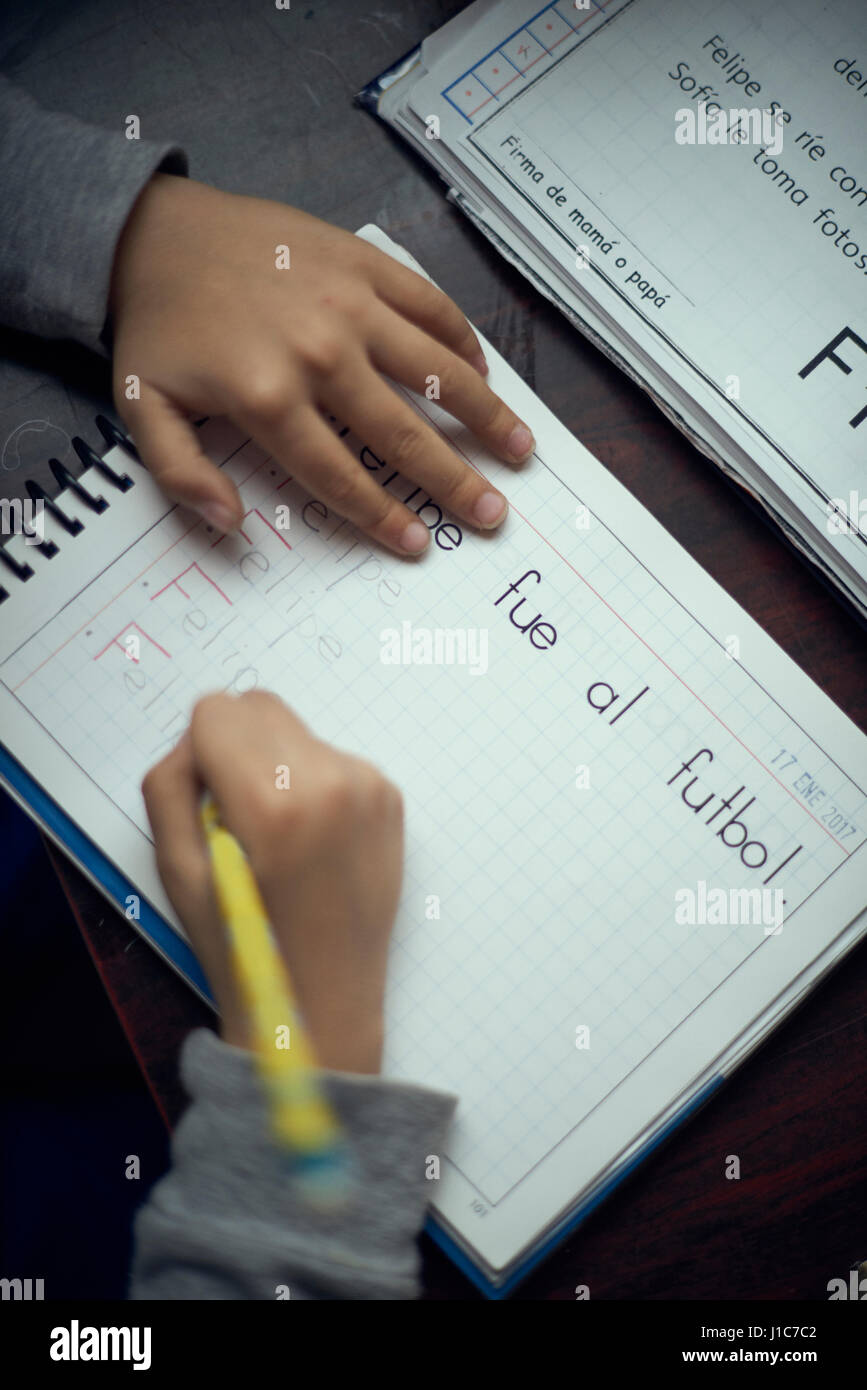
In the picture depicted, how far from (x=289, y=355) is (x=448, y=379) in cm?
9

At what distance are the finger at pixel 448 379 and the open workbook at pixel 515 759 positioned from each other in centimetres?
2

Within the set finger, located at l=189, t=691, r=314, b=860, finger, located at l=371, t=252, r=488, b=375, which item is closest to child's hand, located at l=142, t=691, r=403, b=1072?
finger, located at l=189, t=691, r=314, b=860

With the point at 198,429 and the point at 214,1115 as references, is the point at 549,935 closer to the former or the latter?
the point at 214,1115

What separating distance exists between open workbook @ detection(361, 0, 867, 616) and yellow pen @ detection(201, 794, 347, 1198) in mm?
358

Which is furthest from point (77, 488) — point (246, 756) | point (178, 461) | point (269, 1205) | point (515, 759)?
point (269, 1205)

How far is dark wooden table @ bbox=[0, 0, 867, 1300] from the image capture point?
0.48m

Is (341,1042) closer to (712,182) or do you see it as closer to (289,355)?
(289,355)

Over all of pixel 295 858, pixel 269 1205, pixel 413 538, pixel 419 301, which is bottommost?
pixel 269 1205

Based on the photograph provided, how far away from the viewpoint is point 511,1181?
0.45 meters

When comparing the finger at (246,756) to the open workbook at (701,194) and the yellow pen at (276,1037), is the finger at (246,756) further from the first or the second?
the open workbook at (701,194)

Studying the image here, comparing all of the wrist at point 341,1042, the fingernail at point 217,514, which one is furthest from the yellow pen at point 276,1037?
the fingernail at point 217,514

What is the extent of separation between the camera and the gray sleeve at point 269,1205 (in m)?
0.43

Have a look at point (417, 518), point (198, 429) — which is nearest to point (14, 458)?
point (198, 429)

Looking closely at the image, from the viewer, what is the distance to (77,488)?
476 millimetres
